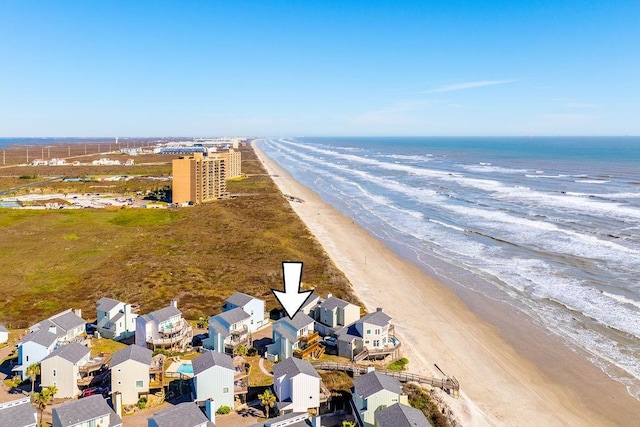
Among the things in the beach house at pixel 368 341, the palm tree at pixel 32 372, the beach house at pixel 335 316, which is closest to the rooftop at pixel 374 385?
the beach house at pixel 368 341

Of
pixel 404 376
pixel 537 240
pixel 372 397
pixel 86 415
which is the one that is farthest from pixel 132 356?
pixel 537 240

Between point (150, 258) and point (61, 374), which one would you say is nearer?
point (61, 374)

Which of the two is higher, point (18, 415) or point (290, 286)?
point (290, 286)

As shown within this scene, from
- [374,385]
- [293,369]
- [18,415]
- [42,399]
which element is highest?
[293,369]

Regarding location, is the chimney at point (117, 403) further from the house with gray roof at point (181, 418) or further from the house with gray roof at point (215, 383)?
the house with gray roof at point (181, 418)

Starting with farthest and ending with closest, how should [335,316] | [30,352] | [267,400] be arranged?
1. [335,316]
2. [30,352]
3. [267,400]

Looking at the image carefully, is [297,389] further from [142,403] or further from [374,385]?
[142,403]

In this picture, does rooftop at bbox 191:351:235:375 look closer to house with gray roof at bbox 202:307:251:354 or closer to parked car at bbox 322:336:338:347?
house with gray roof at bbox 202:307:251:354
